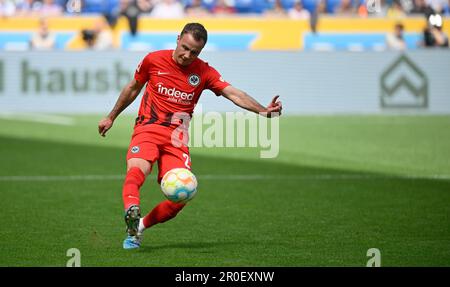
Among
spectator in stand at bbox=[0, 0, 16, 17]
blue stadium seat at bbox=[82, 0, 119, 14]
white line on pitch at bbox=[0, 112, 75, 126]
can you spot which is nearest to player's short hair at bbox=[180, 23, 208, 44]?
white line on pitch at bbox=[0, 112, 75, 126]

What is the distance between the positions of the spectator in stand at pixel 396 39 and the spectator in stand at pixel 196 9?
5321 mm

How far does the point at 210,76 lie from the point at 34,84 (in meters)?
15.5

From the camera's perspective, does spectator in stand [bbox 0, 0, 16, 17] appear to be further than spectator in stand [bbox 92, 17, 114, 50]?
Yes

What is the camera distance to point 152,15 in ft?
96.0

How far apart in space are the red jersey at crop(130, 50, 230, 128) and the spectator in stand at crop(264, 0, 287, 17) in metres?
20.0

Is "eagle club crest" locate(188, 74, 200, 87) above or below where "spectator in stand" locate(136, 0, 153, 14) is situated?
below

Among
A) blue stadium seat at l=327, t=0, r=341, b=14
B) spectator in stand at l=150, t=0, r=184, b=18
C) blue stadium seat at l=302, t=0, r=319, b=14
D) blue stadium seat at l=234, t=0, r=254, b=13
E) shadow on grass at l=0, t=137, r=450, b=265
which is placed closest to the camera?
shadow on grass at l=0, t=137, r=450, b=265

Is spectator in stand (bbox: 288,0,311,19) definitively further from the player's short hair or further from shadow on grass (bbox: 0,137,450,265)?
the player's short hair

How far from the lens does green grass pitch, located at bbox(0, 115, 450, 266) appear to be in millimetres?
8961

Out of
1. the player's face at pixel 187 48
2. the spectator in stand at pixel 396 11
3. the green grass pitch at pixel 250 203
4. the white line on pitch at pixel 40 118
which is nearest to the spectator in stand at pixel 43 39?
the white line on pitch at pixel 40 118

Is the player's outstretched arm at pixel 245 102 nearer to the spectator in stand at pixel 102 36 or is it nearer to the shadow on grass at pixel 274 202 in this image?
the shadow on grass at pixel 274 202

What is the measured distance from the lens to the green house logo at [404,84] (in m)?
24.4
